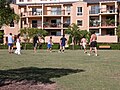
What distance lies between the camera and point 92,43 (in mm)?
28453

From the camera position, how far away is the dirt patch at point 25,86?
9578mm

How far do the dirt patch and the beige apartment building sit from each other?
58.1m

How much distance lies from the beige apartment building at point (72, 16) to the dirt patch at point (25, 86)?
58.1 m

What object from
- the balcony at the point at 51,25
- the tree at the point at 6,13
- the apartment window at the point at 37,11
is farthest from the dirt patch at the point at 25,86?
the apartment window at the point at 37,11

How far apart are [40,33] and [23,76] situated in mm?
53012

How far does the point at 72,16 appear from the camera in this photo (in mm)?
73312

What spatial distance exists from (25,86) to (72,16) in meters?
63.9

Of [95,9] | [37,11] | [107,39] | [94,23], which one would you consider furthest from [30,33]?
[95,9]

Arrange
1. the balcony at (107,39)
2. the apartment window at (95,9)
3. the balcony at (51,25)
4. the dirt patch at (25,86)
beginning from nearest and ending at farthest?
the dirt patch at (25,86) < the balcony at (107,39) < the apartment window at (95,9) < the balcony at (51,25)

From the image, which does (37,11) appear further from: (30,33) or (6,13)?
(6,13)

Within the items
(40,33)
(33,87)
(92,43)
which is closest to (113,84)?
(33,87)

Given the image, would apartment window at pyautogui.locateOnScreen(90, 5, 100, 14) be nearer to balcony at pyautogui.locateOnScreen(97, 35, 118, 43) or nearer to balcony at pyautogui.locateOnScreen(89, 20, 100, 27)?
balcony at pyautogui.locateOnScreen(89, 20, 100, 27)

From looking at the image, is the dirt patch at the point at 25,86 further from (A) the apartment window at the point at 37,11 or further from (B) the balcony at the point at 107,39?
(A) the apartment window at the point at 37,11

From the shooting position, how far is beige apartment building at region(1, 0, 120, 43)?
7031 centimetres
